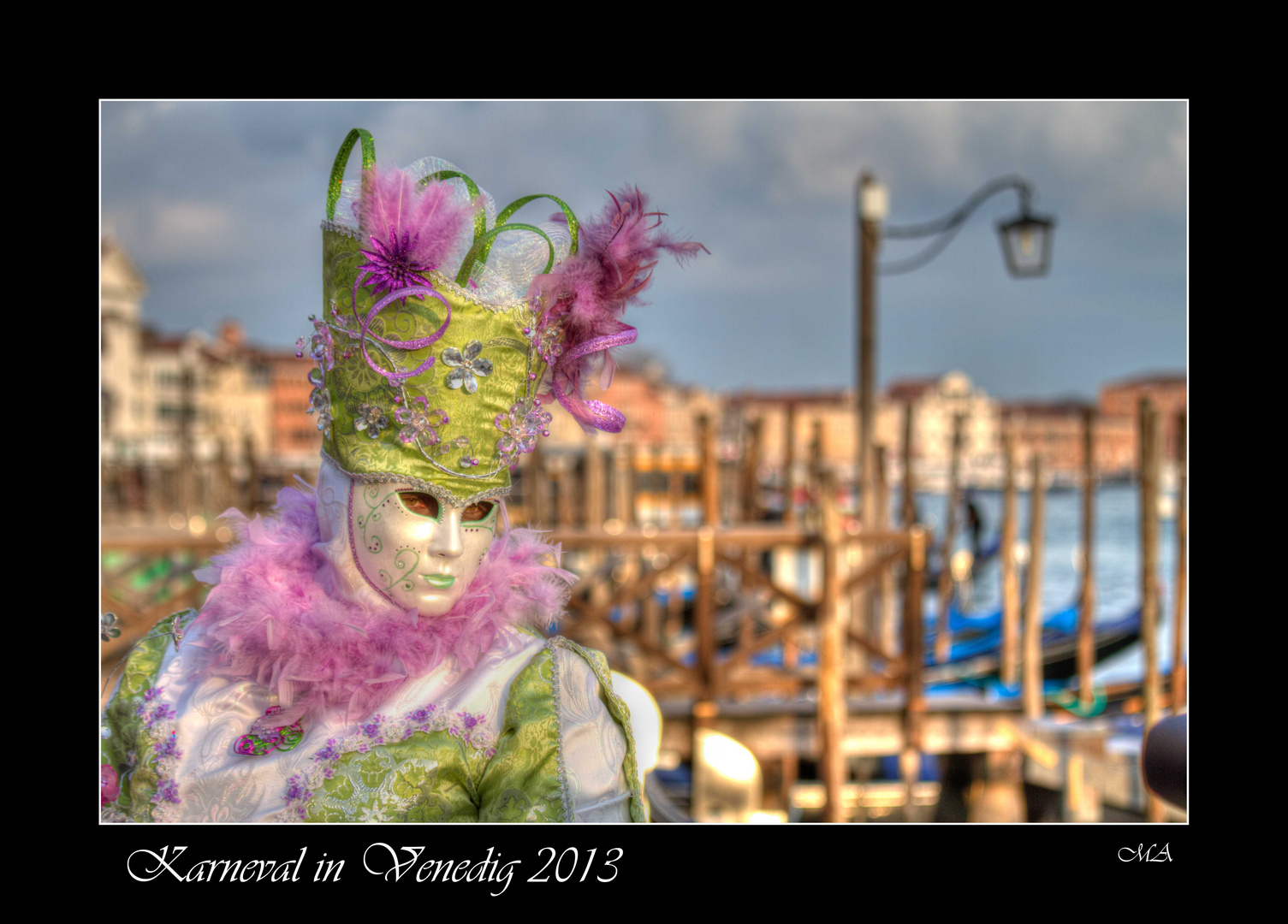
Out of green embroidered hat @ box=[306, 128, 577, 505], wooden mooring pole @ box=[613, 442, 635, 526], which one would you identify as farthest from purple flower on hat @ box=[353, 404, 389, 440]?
wooden mooring pole @ box=[613, 442, 635, 526]

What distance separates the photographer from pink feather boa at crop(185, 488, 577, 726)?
5.37 feet

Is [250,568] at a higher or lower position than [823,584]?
higher

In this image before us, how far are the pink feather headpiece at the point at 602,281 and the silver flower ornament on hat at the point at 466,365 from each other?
113 mm

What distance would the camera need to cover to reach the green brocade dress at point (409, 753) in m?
1.56

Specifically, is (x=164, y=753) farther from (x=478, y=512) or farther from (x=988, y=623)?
(x=988, y=623)

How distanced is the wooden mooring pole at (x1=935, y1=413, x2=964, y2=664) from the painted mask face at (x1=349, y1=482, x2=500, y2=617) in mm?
7633

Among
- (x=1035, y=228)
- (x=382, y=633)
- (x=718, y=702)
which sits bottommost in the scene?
(x=718, y=702)
